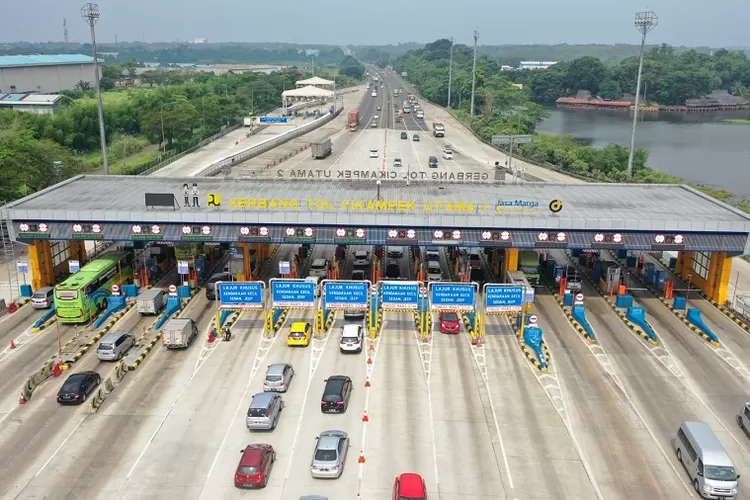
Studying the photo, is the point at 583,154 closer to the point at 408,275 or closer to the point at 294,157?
the point at 294,157

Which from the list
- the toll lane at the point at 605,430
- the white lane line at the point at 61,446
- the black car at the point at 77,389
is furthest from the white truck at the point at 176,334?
the toll lane at the point at 605,430

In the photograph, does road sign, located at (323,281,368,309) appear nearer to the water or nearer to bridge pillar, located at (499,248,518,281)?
bridge pillar, located at (499,248,518,281)

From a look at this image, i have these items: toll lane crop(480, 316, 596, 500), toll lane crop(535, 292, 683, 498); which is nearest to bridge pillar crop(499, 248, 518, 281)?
toll lane crop(535, 292, 683, 498)

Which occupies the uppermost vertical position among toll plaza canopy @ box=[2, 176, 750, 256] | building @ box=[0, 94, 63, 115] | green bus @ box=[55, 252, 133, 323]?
building @ box=[0, 94, 63, 115]

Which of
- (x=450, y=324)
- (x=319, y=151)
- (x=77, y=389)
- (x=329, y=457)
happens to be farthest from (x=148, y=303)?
(x=319, y=151)

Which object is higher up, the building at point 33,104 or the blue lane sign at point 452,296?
the building at point 33,104

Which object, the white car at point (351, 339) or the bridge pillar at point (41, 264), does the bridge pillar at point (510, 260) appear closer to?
the white car at point (351, 339)
